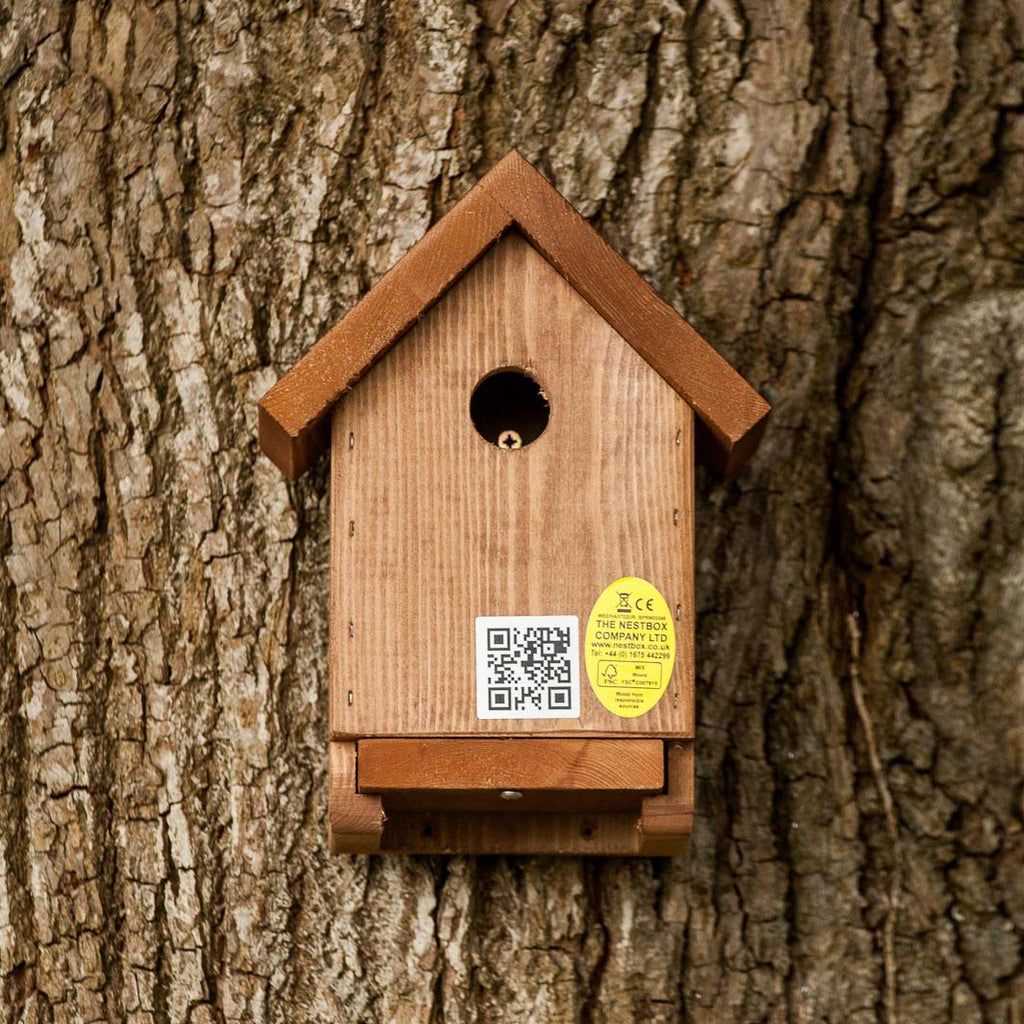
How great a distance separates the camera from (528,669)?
1844mm

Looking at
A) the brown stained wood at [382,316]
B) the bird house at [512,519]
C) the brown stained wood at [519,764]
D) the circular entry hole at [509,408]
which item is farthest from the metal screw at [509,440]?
the brown stained wood at [519,764]

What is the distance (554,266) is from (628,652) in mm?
539

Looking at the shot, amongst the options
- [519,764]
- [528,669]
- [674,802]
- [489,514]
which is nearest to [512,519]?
[489,514]

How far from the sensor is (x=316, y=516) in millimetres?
2207

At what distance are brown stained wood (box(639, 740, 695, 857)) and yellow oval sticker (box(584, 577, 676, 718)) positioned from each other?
0.31 ft

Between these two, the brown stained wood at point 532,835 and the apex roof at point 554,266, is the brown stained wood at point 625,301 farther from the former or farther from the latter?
the brown stained wood at point 532,835

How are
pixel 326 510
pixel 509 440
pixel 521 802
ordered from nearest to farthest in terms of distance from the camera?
pixel 521 802 → pixel 509 440 → pixel 326 510

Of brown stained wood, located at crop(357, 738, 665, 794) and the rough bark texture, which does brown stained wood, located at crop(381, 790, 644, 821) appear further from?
the rough bark texture

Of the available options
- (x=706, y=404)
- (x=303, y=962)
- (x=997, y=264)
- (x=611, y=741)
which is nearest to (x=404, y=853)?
(x=303, y=962)

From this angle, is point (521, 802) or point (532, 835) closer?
point (521, 802)

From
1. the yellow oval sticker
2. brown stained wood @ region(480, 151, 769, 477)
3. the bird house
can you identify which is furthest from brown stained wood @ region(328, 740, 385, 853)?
brown stained wood @ region(480, 151, 769, 477)

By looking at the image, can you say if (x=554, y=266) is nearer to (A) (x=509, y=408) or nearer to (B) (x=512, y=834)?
(A) (x=509, y=408)

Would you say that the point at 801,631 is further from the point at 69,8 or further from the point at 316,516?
the point at 69,8

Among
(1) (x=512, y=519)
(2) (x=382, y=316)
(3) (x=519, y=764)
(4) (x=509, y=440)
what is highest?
(2) (x=382, y=316)
